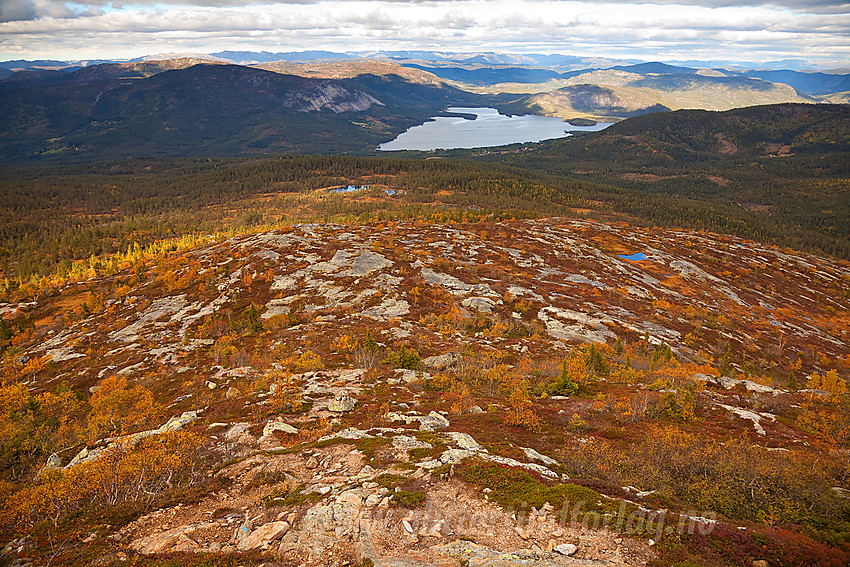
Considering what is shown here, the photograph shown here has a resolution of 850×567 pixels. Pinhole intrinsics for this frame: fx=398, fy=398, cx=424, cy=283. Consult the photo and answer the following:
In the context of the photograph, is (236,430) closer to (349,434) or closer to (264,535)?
(349,434)

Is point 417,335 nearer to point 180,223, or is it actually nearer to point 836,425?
point 836,425

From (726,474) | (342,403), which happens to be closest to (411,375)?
Result: (342,403)

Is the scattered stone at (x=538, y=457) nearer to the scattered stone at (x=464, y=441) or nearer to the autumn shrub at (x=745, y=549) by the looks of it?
the scattered stone at (x=464, y=441)

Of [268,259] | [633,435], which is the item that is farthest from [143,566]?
[268,259]

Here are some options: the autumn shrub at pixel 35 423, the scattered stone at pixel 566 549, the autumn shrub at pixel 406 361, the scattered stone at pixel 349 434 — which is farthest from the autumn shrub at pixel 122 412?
the scattered stone at pixel 566 549

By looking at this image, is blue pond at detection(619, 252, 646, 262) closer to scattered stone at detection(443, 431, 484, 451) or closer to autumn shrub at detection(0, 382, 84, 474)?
scattered stone at detection(443, 431, 484, 451)
